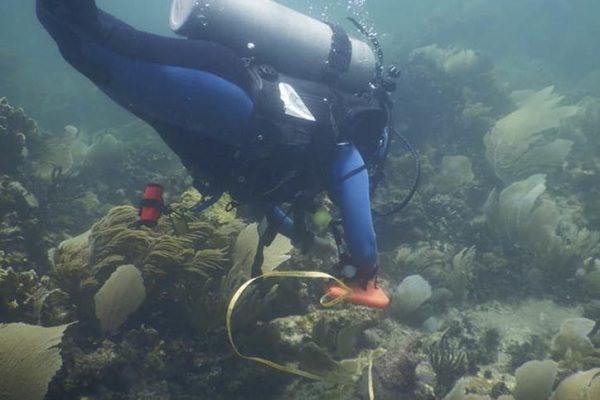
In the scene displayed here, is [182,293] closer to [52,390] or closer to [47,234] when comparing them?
[52,390]

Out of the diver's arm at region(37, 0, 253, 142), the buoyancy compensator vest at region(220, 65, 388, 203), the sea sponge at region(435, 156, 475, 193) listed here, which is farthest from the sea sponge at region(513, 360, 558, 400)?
the sea sponge at region(435, 156, 475, 193)

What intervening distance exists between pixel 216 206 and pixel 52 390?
9.12ft

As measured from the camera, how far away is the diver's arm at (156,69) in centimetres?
297

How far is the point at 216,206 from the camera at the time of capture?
5.63m

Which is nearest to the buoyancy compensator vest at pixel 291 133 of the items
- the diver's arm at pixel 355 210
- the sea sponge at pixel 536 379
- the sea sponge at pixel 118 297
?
the diver's arm at pixel 355 210

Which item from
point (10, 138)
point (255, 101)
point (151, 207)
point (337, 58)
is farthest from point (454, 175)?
point (10, 138)

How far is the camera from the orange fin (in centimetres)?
337

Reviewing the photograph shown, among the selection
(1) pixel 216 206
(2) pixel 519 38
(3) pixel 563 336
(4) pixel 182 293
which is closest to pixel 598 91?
(2) pixel 519 38

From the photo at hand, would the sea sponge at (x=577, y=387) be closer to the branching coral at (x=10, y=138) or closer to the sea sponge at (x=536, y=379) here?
the sea sponge at (x=536, y=379)

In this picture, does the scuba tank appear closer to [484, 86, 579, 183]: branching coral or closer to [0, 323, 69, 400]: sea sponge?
[0, 323, 69, 400]: sea sponge

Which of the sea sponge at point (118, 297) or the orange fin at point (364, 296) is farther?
the sea sponge at point (118, 297)

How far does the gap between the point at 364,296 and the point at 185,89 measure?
6.82 feet

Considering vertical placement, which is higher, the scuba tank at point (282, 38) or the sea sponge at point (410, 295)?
the scuba tank at point (282, 38)

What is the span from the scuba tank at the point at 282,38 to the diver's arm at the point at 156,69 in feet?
1.04
